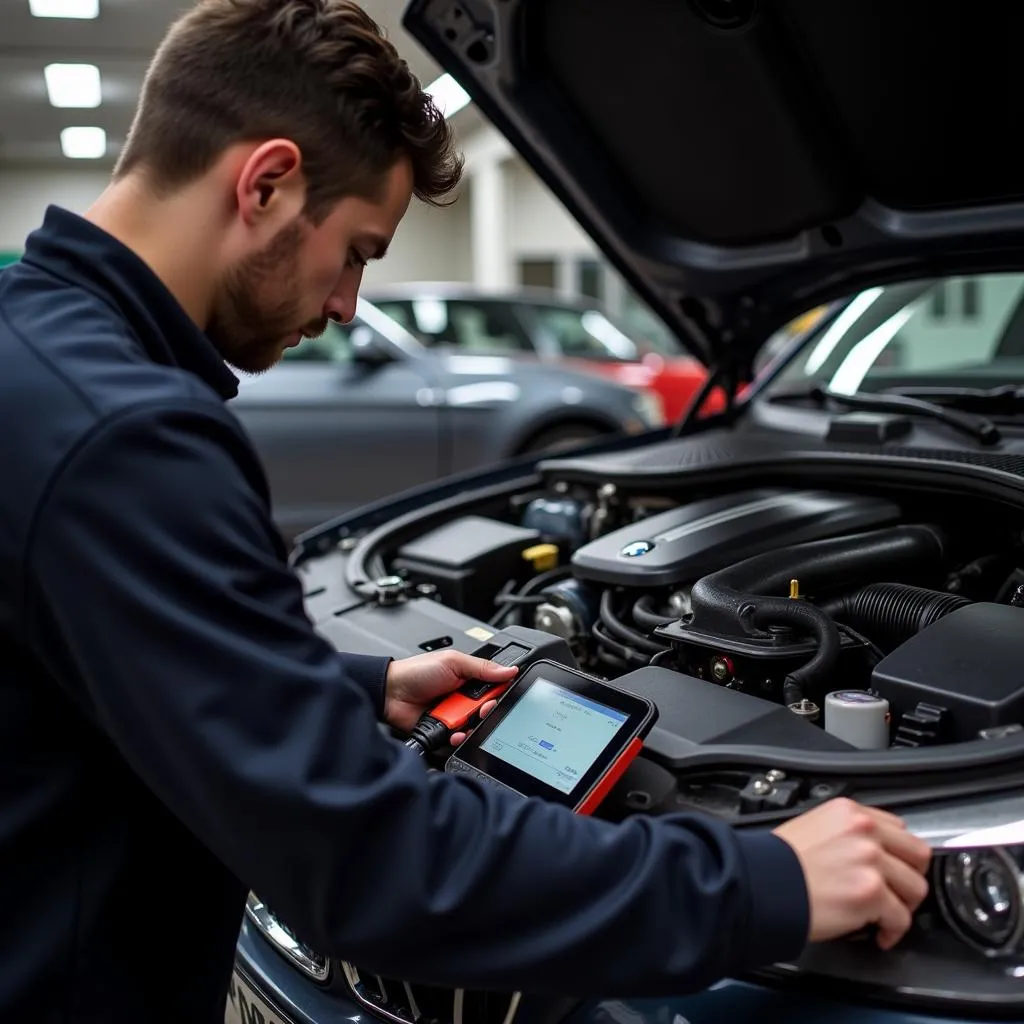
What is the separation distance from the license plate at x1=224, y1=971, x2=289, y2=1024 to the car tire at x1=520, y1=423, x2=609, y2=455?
4134mm

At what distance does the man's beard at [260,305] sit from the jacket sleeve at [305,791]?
0.18 metres

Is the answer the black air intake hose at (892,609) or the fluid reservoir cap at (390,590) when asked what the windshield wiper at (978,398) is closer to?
the black air intake hose at (892,609)

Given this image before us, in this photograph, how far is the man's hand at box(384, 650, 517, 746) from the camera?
1483 mm

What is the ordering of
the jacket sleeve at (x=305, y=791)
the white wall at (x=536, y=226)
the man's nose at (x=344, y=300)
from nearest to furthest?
1. the jacket sleeve at (x=305, y=791)
2. the man's nose at (x=344, y=300)
3. the white wall at (x=536, y=226)

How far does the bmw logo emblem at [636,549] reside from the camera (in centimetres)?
183

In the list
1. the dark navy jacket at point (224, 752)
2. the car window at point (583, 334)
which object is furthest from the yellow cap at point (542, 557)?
the car window at point (583, 334)

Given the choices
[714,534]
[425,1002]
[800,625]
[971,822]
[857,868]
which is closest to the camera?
[857,868]

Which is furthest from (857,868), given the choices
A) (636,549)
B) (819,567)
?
(636,549)

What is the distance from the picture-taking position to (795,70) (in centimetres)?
194

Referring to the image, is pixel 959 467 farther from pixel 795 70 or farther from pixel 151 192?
pixel 151 192

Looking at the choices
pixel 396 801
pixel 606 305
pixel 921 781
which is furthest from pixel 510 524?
pixel 606 305

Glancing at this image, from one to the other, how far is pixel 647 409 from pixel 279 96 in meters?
4.88

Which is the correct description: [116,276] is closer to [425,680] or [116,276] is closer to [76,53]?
[425,680]

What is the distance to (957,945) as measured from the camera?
3.43 feet
